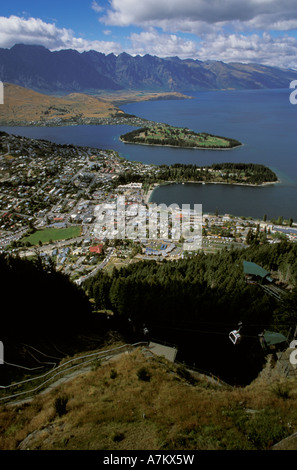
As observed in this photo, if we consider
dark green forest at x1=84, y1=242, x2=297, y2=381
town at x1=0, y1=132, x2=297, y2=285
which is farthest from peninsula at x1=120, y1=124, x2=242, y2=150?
dark green forest at x1=84, y1=242, x2=297, y2=381

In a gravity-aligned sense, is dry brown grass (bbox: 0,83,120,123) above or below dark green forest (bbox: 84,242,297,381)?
above

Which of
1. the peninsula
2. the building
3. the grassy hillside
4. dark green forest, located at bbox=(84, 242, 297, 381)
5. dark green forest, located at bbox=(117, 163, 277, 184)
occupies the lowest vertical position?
the building

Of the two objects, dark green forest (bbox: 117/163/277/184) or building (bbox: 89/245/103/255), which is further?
dark green forest (bbox: 117/163/277/184)

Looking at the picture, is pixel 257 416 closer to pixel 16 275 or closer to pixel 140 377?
pixel 140 377

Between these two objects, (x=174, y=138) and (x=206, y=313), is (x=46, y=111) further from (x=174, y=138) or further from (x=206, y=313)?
(x=206, y=313)

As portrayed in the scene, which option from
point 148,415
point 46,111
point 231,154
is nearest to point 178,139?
point 231,154

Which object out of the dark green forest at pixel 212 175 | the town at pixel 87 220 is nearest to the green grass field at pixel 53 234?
the town at pixel 87 220

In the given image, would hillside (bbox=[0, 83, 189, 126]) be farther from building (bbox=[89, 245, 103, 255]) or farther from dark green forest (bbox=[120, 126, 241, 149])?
building (bbox=[89, 245, 103, 255])

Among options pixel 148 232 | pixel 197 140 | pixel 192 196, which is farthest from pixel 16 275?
pixel 197 140
